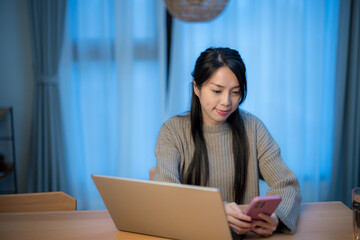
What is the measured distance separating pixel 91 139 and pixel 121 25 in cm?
90

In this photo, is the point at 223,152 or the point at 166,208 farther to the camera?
the point at 223,152

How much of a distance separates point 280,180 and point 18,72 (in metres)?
2.21

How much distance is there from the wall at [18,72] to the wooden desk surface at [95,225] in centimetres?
158

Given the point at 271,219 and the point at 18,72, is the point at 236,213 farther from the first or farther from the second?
the point at 18,72

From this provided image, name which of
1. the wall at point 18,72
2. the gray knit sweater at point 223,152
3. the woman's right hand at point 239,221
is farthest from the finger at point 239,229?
the wall at point 18,72

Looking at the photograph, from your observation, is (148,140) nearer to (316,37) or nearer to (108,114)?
(108,114)

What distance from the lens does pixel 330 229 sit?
1.19 metres

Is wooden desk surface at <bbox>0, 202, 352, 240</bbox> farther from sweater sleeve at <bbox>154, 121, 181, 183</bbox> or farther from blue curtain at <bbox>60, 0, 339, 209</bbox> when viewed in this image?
blue curtain at <bbox>60, 0, 339, 209</bbox>

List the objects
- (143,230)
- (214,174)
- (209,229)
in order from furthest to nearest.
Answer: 1. (214,174)
2. (143,230)
3. (209,229)

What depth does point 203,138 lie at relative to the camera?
1.59 meters

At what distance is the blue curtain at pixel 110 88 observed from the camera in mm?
2688

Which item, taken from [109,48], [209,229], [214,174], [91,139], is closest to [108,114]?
[91,139]

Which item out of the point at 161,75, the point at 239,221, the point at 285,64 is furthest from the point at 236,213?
the point at 285,64

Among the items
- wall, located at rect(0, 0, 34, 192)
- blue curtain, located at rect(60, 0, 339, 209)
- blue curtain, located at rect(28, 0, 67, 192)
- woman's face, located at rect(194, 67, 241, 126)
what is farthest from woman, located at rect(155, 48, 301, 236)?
wall, located at rect(0, 0, 34, 192)
